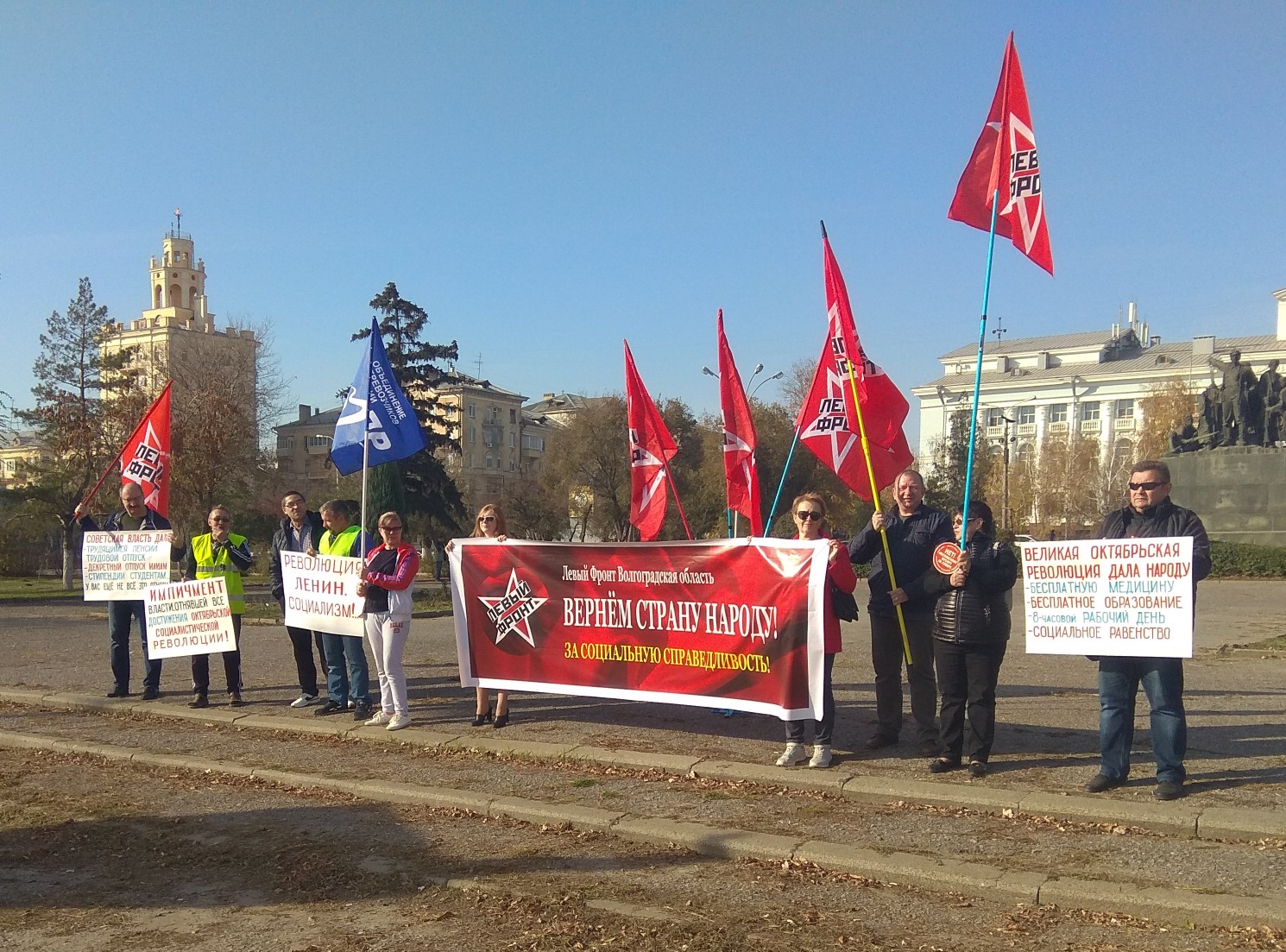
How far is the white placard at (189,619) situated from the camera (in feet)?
33.9

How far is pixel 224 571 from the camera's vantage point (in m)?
10.5

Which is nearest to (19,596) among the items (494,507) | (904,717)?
(494,507)

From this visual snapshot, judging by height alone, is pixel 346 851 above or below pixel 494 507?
below

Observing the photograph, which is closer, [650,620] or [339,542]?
[650,620]

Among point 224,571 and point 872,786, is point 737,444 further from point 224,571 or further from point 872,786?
point 872,786

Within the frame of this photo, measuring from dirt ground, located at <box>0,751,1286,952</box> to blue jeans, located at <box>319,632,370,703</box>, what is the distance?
8.99 ft

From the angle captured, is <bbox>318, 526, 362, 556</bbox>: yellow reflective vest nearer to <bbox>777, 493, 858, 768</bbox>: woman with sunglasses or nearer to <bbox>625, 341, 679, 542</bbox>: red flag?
<bbox>625, 341, 679, 542</bbox>: red flag

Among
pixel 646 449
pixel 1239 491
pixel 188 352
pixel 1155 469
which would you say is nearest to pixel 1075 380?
pixel 1239 491

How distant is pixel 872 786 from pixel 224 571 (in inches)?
261

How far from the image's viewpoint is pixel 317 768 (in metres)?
7.93

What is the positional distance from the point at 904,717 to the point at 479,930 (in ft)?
17.4

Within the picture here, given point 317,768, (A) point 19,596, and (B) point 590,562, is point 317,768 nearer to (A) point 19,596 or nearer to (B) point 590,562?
(B) point 590,562

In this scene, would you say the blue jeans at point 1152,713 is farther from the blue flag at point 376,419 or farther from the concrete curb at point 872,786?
the blue flag at point 376,419

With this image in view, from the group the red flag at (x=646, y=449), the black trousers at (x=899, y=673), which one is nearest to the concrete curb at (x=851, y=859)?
the black trousers at (x=899, y=673)
